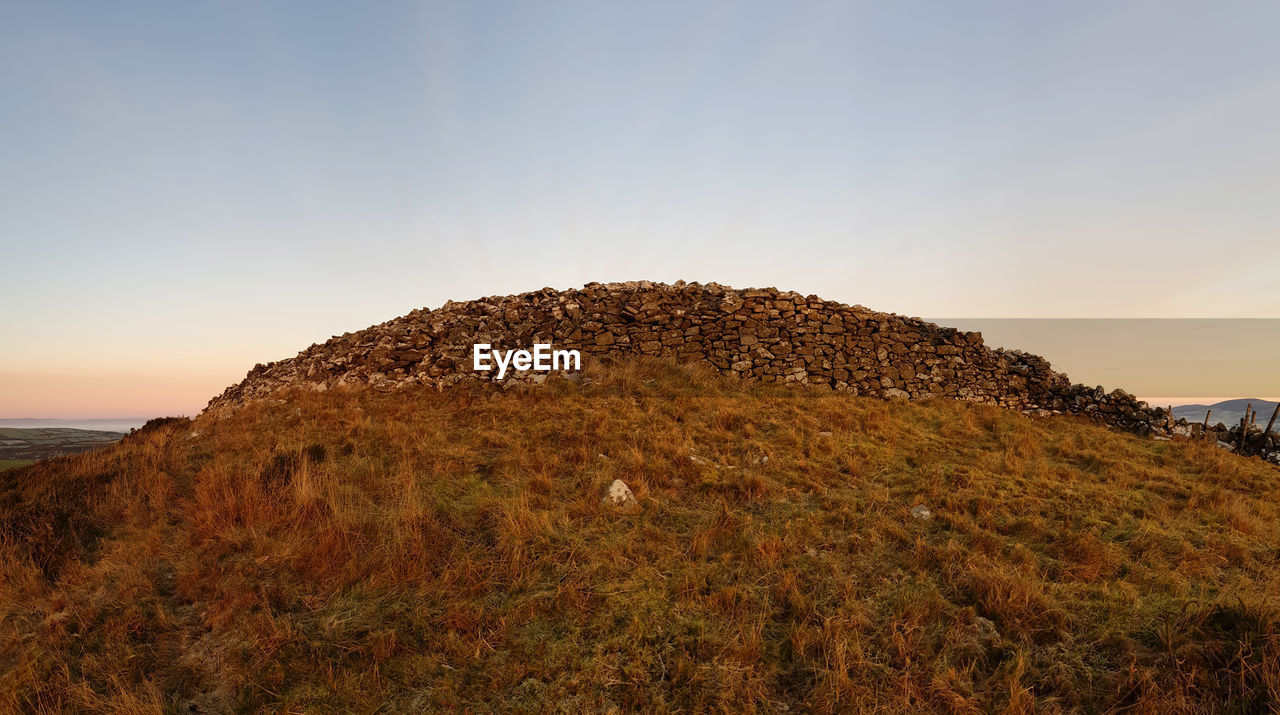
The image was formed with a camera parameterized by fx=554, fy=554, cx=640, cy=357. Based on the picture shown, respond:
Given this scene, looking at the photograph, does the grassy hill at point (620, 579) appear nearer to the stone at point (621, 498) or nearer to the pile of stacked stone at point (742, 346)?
the stone at point (621, 498)

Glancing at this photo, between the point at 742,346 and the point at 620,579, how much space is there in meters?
10.4

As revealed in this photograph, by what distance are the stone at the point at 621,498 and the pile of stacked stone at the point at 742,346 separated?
7.01 meters

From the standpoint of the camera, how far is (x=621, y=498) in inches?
263

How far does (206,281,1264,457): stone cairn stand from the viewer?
46.5ft

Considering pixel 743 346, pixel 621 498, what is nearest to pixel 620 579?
pixel 621 498

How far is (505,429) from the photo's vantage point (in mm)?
9664

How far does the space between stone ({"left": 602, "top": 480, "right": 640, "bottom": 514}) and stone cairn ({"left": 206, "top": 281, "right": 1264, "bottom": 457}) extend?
22.9ft

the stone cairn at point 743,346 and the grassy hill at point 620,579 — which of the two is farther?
the stone cairn at point 743,346

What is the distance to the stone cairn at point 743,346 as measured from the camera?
14.2 m

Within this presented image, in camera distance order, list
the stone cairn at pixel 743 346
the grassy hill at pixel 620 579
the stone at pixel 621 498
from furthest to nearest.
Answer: the stone cairn at pixel 743 346 < the stone at pixel 621 498 < the grassy hill at pixel 620 579

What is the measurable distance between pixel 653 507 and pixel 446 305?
12.4 meters

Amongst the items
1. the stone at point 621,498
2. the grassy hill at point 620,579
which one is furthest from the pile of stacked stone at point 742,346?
the stone at point 621,498

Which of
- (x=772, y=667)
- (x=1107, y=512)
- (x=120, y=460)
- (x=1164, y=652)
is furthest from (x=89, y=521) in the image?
(x=1107, y=512)

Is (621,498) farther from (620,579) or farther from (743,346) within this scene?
(743,346)
